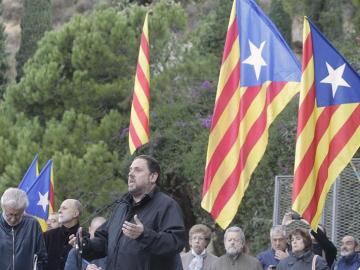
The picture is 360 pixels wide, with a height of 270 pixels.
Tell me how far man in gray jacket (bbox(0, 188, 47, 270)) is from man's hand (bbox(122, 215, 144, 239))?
2222mm

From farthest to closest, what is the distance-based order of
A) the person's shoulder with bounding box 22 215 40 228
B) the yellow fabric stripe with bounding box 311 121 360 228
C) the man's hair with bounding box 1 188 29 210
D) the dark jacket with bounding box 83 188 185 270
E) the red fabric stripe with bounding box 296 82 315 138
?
1. the red fabric stripe with bounding box 296 82 315 138
2. the yellow fabric stripe with bounding box 311 121 360 228
3. the person's shoulder with bounding box 22 215 40 228
4. the man's hair with bounding box 1 188 29 210
5. the dark jacket with bounding box 83 188 185 270

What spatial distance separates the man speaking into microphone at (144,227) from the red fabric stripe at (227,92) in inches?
152

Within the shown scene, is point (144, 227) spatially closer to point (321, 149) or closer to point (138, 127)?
point (321, 149)

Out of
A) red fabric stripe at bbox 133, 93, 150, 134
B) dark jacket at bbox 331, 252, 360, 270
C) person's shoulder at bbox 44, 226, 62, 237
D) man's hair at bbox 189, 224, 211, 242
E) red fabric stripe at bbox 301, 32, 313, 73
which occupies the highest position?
red fabric stripe at bbox 301, 32, 313, 73

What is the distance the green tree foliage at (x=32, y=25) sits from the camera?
4009 cm

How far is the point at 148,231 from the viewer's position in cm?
733

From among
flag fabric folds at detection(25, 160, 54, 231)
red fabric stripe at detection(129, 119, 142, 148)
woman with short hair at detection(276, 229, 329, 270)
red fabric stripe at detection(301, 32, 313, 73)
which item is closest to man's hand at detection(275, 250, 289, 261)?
woman with short hair at detection(276, 229, 329, 270)

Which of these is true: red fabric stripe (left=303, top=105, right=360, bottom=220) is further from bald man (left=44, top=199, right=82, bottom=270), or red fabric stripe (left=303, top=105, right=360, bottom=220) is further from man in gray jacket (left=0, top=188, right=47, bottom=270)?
man in gray jacket (left=0, top=188, right=47, bottom=270)

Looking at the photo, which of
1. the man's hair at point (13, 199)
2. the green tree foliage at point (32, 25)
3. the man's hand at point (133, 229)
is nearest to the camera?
the man's hand at point (133, 229)

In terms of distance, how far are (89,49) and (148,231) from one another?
15915 millimetres

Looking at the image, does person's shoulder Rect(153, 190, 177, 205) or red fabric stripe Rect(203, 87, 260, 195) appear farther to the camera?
red fabric stripe Rect(203, 87, 260, 195)

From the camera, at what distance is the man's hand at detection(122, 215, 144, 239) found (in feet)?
23.7

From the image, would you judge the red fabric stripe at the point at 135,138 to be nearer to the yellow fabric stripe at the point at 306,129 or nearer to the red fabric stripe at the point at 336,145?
→ the yellow fabric stripe at the point at 306,129

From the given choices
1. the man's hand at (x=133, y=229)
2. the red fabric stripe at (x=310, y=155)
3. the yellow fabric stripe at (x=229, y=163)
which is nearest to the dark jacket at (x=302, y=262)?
the red fabric stripe at (x=310, y=155)
